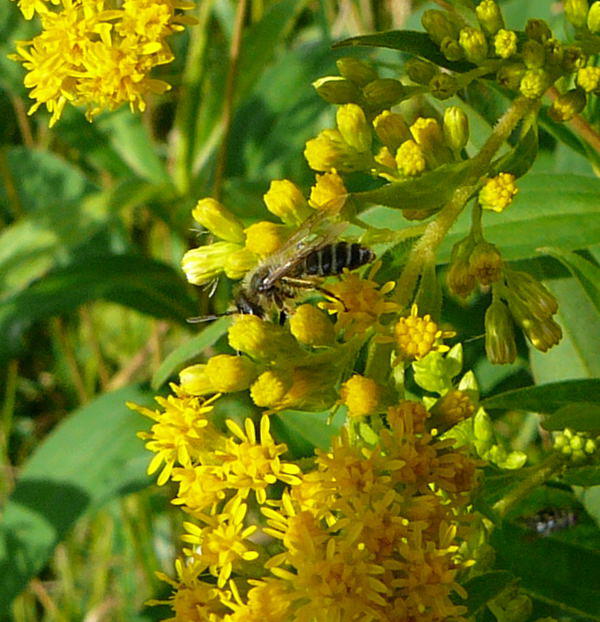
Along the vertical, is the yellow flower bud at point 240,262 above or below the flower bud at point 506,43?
below

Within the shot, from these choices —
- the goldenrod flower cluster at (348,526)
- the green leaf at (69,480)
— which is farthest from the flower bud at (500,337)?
the green leaf at (69,480)

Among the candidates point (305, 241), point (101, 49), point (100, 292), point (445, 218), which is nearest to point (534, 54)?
point (445, 218)

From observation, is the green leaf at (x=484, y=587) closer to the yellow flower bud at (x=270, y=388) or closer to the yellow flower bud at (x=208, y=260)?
the yellow flower bud at (x=270, y=388)

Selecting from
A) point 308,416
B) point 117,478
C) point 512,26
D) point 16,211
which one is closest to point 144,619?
point 117,478

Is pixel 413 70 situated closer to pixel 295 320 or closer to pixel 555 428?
pixel 295 320

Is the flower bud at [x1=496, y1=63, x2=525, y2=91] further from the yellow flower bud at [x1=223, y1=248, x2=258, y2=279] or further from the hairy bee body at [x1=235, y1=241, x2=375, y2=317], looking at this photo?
the yellow flower bud at [x1=223, y1=248, x2=258, y2=279]

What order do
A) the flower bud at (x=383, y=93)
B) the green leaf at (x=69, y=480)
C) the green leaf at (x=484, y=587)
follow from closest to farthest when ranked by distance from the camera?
1. the green leaf at (x=484, y=587)
2. the flower bud at (x=383, y=93)
3. the green leaf at (x=69, y=480)

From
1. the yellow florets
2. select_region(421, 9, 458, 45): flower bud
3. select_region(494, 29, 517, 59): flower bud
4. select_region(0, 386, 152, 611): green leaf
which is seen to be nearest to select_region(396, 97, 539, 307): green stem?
the yellow florets
